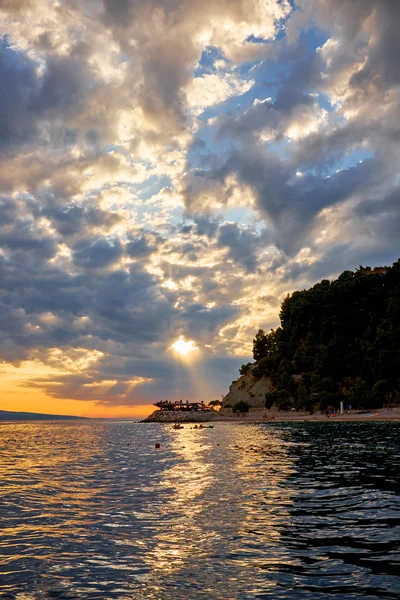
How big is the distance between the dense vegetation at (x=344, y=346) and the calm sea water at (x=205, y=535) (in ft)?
383

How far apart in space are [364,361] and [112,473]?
12801 cm

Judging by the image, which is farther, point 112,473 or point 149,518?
point 112,473

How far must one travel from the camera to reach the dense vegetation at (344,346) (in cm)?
14162

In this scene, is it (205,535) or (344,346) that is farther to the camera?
(344,346)

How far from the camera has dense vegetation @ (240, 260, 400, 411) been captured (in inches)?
5576

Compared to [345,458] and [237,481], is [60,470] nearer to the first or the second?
[237,481]

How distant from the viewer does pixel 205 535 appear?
51.9 ft

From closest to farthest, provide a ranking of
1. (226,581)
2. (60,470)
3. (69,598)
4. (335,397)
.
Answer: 1. (69,598)
2. (226,581)
3. (60,470)
4. (335,397)

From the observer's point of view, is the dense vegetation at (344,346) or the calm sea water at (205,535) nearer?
the calm sea water at (205,535)

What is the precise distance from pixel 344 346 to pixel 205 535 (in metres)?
155

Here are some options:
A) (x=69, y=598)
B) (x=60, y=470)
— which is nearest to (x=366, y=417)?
(x=60, y=470)

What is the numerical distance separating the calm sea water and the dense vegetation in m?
117

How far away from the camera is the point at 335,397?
148000mm

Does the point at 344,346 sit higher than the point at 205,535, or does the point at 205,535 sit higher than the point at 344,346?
the point at 344,346
